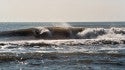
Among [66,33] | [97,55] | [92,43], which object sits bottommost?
[66,33]

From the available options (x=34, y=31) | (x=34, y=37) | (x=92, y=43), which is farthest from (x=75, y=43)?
(x=34, y=31)

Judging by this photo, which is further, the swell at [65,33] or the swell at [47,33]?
the swell at [47,33]

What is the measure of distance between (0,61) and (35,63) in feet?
8.46

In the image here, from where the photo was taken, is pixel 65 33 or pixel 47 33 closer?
pixel 47 33

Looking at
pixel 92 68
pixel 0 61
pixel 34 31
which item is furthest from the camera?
pixel 34 31

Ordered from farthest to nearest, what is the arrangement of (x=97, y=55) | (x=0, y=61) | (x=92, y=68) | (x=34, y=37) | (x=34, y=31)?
(x=34, y=31) → (x=34, y=37) → (x=97, y=55) → (x=0, y=61) → (x=92, y=68)

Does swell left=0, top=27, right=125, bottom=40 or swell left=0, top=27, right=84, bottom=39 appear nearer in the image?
swell left=0, top=27, right=125, bottom=40

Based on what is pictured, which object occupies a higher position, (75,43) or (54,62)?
(54,62)

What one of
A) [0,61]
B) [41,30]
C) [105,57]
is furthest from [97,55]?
[41,30]

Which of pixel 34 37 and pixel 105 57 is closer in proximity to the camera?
pixel 105 57

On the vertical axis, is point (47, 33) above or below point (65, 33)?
above

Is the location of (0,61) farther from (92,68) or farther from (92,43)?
(92,43)

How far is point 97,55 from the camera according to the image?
2447 centimetres

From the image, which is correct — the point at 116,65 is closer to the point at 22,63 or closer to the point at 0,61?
the point at 22,63
